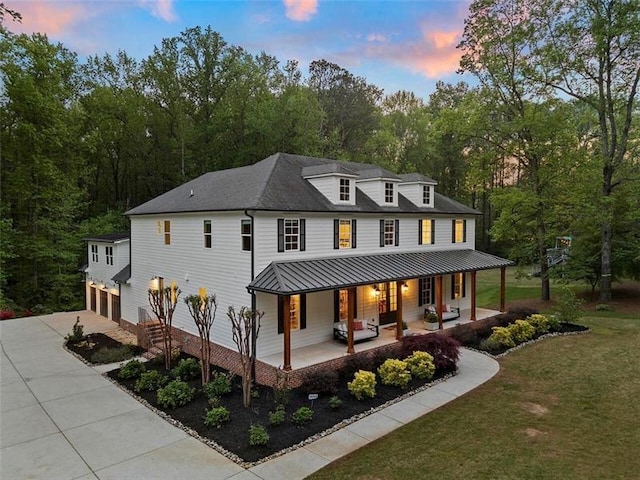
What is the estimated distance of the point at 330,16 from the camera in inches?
651

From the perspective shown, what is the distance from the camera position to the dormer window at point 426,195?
1825 centimetres

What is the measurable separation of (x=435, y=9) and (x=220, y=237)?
12.7 meters

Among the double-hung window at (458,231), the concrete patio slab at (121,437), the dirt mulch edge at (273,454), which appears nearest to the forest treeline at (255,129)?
the double-hung window at (458,231)

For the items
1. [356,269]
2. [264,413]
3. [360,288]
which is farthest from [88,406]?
[360,288]

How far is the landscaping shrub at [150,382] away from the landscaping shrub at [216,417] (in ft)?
9.36

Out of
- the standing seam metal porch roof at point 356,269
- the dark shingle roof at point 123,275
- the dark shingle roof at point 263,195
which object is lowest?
the dark shingle roof at point 123,275

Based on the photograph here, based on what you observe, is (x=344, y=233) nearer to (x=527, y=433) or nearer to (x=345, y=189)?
(x=345, y=189)

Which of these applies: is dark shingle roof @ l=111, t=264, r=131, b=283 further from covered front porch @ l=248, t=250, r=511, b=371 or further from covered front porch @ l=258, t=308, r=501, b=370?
covered front porch @ l=258, t=308, r=501, b=370

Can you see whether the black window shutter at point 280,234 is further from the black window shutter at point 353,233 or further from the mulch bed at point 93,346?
the mulch bed at point 93,346

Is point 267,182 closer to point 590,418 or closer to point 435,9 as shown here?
point 435,9

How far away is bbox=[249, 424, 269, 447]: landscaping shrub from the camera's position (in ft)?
26.3

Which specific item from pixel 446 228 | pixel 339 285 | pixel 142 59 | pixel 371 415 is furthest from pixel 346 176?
pixel 142 59

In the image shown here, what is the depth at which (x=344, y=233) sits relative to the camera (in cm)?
1462

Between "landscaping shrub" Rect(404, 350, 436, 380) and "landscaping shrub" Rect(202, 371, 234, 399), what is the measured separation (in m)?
5.40
